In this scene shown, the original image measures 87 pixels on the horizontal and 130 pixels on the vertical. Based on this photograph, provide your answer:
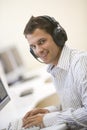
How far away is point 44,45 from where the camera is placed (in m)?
1.34

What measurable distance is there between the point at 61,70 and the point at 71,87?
13 cm

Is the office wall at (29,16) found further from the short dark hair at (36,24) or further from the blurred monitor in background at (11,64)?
the short dark hair at (36,24)

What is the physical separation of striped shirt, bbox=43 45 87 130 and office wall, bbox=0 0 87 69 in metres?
2.12

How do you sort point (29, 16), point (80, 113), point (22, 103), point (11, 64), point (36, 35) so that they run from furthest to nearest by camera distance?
point (29, 16) < point (11, 64) < point (22, 103) < point (36, 35) < point (80, 113)

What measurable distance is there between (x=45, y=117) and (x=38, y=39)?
0.41 metres

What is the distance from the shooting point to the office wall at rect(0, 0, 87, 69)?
11.4ft

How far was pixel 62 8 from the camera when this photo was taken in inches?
140

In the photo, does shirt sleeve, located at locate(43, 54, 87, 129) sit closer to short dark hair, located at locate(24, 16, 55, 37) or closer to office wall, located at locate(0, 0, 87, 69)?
short dark hair, located at locate(24, 16, 55, 37)

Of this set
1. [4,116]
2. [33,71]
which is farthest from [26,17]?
[4,116]

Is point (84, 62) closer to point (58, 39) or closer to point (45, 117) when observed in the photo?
point (58, 39)

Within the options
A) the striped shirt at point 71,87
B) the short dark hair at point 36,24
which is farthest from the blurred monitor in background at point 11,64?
the short dark hair at point 36,24

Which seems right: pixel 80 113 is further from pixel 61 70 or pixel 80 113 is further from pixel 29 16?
pixel 29 16

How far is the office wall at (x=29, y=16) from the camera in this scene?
3.48m

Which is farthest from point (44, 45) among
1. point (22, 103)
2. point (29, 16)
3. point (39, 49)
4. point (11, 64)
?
point (29, 16)
